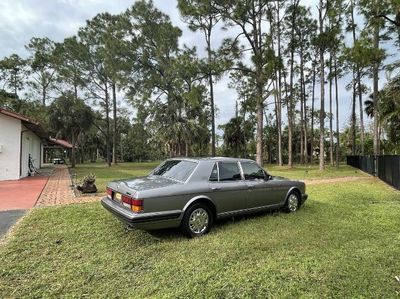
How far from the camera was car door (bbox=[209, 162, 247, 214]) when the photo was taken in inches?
205

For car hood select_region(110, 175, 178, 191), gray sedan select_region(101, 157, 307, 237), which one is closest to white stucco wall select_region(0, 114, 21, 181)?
gray sedan select_region(101, 157, 307, 237)

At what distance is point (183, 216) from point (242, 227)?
1.37 metres

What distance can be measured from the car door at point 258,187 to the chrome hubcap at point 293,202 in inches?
17.3

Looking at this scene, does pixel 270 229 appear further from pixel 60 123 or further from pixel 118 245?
pixel 60 123

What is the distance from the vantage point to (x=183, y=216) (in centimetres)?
470

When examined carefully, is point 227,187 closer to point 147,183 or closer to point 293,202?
point 147,183

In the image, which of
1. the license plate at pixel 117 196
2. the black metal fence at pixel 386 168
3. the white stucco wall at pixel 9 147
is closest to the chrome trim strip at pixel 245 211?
the license plate at pixel 117 196

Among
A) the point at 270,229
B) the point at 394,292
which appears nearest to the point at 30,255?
the point at 270,229

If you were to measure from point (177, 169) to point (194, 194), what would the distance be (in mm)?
806

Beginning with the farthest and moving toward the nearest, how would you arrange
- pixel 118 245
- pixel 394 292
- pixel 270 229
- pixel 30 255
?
1. pixel 270 229
2. pixel 118 245
3. pixel 30 255
4. pixel 394 292

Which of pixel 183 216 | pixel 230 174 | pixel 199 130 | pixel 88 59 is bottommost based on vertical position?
pixel 183 216

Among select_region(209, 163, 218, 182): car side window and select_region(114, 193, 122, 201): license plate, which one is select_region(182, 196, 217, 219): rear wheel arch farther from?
select_region(114, 193, 122, 201): license plate

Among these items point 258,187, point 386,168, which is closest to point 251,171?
point 258,187

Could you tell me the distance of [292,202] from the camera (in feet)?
22.3
